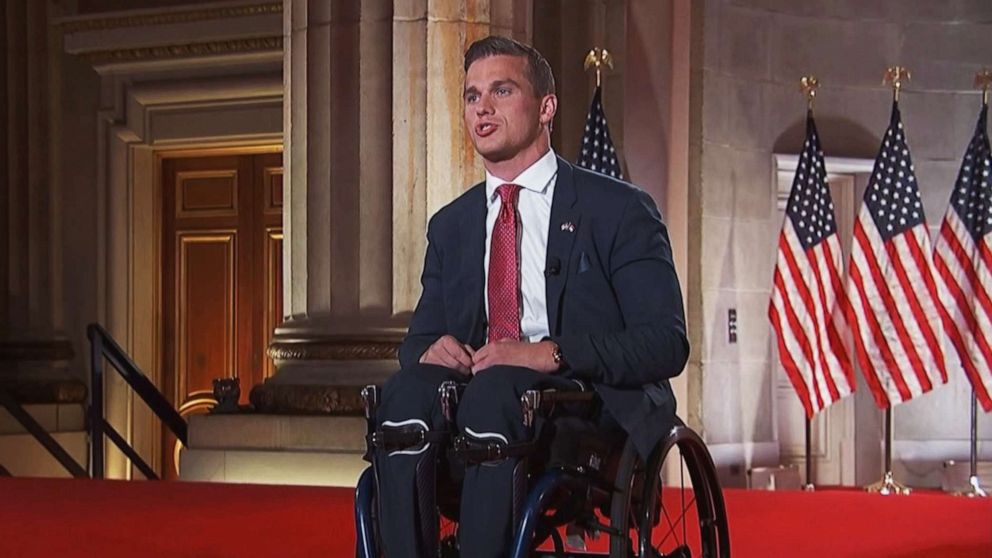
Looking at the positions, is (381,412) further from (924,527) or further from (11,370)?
(11,370)

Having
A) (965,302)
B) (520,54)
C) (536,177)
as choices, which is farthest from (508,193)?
(965,302)

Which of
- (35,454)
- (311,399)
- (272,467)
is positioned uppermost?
(311,399)

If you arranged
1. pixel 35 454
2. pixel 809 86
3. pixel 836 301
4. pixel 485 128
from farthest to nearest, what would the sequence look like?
pixel 35 454
pixel 809 86
pixel 836 301
pixel 485 128

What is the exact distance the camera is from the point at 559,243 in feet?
10.7

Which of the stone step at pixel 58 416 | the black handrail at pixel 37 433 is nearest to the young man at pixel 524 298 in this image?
the black handrail at pixel 37 433

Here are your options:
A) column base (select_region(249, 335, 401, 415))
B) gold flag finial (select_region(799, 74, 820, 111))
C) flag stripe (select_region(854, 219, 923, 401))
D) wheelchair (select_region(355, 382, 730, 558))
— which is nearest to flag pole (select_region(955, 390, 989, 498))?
flag stripe (select_region(854, 219, 923, 401))

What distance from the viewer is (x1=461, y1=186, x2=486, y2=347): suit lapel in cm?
331

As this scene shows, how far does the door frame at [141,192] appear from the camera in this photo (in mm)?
11250

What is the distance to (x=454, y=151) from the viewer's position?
8.03m

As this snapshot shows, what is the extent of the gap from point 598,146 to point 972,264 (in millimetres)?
2460

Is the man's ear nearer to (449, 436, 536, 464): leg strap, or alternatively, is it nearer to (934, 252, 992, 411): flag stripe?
(449, 436, 536, 464): leg strap

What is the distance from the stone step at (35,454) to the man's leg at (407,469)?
26.7ft

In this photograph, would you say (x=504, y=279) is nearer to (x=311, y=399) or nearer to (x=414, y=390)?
(x=414, y=390)

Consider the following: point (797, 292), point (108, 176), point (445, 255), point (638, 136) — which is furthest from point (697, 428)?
point (445, 255)
